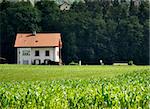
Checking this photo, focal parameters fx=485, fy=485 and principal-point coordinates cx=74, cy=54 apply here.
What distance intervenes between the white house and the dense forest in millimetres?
1442

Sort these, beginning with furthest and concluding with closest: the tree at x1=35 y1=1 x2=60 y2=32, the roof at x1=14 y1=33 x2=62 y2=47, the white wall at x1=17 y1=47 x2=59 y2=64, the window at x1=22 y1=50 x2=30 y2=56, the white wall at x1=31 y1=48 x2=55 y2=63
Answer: the tree at x1=35 y1=1 x2=60 y2=32 < the window at x1=22 y1=50 x2=30 y2=56 < the white wall at x1=31 y1=48 x2=55 y2=63 < the white wall at x1=17 y1=47 x2=59 y2=64 < the roof at x1=14 y1=33 x2=62 y2=47

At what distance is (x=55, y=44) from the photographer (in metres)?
90.4

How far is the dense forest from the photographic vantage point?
88.3m

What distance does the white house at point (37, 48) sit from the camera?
90.9 m

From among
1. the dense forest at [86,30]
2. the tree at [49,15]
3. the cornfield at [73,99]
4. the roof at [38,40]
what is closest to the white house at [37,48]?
the roof at [38,40]

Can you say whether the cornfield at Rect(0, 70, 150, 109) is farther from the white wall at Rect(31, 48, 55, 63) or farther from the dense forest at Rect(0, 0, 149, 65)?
the white wall at Rect(31, 48, 55, 63)

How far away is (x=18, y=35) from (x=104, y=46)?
1610 centimetres

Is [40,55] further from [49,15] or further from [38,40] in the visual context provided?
[49,15]

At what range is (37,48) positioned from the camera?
93.2 metres

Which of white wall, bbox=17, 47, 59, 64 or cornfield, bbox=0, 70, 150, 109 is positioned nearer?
cornfield, bbox=0, 70, 150, 109

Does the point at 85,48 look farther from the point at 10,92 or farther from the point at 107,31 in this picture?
the point at 10,92

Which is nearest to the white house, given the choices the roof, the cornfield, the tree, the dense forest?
the roof

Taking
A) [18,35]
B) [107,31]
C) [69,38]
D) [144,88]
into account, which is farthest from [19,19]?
[144,88]

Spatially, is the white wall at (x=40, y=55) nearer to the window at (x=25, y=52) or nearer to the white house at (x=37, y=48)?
the white house at (x=37, y=48)
